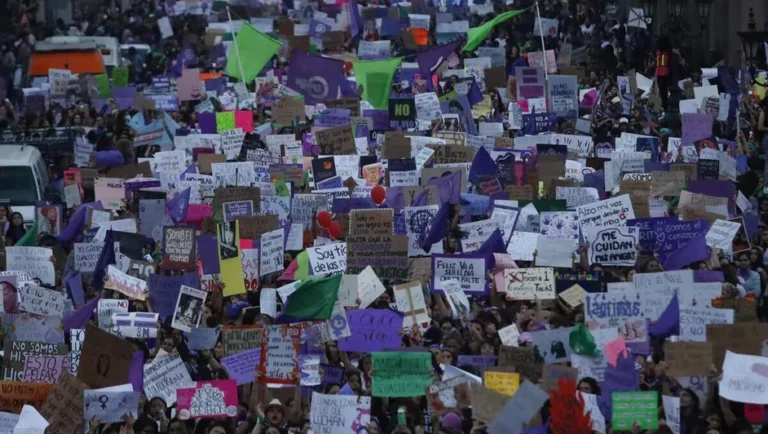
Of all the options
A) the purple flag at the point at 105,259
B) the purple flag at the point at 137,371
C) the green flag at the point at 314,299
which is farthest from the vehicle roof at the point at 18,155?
the purple flag at the point at 137,371

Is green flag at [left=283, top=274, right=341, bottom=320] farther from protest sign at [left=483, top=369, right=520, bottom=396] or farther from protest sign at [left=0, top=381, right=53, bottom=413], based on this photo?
protest sign at [left=0, top=381, right=53, bottom=413]

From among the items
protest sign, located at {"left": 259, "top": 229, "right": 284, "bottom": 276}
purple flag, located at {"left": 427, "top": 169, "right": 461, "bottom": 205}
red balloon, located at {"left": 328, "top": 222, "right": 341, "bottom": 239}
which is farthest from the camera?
purple flag, located at {"left": 427, "top": 169, "right": 461, "bottom": 205}

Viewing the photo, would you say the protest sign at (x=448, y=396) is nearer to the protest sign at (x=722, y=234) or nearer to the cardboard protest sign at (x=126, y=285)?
the cardboard protest sign at (x=126, y=285)

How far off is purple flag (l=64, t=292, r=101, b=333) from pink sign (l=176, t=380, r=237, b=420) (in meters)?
3.11

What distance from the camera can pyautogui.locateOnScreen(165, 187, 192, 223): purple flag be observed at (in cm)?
2366

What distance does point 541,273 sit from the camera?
1923 centimetres

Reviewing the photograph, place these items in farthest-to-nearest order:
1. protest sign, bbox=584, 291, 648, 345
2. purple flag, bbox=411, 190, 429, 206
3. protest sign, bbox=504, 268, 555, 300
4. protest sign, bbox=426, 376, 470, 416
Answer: purple flag, bbox=411, 190, 429, 206
protest sign, bbox=504, 268, 555, 300
protest sign, bbox=584, 291, 648, 345
protest sign, bbox=426, 376, 470, 416

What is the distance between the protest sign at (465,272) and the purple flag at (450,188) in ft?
8.89

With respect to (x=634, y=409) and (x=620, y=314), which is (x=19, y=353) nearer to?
(x=620, y=314)

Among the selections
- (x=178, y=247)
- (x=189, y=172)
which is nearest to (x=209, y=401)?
(x=178, y=247)

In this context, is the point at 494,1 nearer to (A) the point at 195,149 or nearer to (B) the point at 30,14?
(B) the point at 30,14

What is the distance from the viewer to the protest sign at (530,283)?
19.1 meters

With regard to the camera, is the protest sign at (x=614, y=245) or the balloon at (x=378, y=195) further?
the balloon at (x=378, y=195)

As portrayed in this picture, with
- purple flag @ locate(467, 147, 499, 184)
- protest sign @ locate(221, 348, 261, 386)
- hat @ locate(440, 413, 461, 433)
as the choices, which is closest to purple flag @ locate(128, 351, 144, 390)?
protest sign @ locate(221, 348, 261, 386)
